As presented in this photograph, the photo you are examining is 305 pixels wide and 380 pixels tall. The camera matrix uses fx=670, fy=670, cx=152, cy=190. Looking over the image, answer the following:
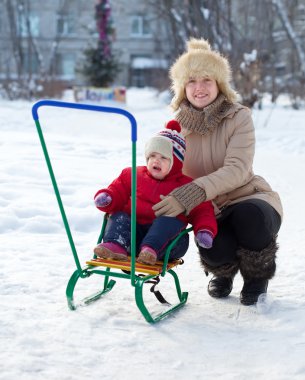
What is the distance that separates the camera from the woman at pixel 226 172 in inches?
126

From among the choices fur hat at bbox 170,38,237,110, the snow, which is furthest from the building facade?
fur hat at bbox 170,38,237,110

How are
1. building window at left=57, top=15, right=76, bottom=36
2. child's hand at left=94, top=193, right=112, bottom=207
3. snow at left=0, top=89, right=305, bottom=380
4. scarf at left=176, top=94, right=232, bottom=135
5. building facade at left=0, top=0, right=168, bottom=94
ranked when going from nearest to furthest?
snow at left=0, top=89, right=305, bottom=380
child's hand at left=94, top=193, right=112, bottom=207
scarf at left=176, top=94, right=232, bottom=135
building facade at left=0, top=0, right=168, bottom=94
building window at left=57, top=15, right=76, bottom=36

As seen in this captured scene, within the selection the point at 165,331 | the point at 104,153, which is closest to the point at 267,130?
the point at 104,153

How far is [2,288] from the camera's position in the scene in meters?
3.37

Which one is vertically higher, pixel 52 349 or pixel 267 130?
pixel 52 349

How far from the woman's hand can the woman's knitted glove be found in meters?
0.02

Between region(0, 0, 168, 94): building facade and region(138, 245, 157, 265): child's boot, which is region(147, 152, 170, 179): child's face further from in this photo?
region(0, 0, 168, 94): building facade

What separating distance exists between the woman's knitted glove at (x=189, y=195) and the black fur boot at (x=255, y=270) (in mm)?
403

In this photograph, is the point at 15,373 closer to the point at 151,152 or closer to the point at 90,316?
the point at 90,316

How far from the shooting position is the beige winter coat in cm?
324

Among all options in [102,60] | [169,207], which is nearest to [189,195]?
[169,207]

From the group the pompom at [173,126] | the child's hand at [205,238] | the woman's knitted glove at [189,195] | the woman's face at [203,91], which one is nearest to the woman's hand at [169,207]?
the woman's knitted glove at [189,195]

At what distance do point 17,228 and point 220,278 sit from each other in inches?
70.2

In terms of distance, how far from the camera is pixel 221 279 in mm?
3420
